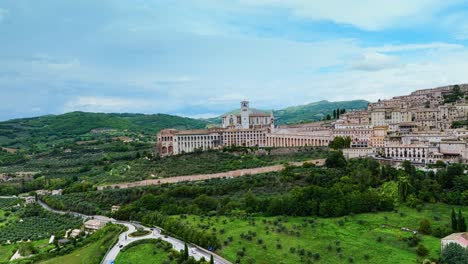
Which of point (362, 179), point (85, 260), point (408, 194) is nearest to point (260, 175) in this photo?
point (362, 179)

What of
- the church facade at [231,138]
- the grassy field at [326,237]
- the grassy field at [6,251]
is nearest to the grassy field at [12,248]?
the grassy field at [6,251]

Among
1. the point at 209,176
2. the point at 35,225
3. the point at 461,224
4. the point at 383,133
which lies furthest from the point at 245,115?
the point at 461,224

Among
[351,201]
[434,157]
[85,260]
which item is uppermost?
[434,157]

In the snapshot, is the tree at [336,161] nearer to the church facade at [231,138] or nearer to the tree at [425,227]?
the tree at [425,227]

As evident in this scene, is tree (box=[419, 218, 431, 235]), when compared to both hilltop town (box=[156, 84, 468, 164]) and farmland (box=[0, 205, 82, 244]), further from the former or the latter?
farmland (box=[0, 205, 82, 244])

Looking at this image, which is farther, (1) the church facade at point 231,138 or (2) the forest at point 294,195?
(1) the church facade at point 231,138

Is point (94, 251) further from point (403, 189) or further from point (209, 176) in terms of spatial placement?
point (403, 189)

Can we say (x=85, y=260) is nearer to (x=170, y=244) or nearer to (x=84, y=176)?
(x=170, y=244)
